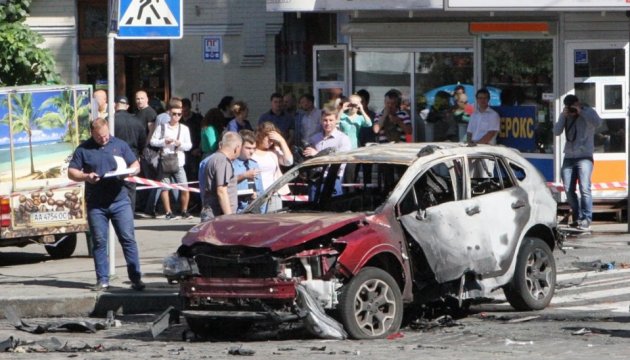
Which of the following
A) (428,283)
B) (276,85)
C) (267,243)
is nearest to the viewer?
(267,243)

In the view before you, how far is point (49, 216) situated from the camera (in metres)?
16.7

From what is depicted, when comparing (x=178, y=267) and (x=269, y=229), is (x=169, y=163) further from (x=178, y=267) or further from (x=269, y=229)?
(x=269, y=229)

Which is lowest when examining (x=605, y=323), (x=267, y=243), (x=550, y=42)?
(x=605, y=323)

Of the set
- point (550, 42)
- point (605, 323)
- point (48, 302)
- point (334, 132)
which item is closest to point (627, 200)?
point (550, 42)

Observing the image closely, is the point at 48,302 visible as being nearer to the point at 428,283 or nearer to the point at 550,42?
the point at 428,283

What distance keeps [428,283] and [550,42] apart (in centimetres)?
878

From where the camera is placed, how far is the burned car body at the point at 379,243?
37.1 ft

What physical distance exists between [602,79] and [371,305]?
9.54m

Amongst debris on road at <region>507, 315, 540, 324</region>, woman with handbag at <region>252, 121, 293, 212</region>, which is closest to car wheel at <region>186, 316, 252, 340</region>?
debris on road at <region>507, 315, 540, 324</region>

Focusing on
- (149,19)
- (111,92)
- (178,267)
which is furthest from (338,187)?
(111,92)

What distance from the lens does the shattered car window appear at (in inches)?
484

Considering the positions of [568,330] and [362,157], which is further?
[362,157]

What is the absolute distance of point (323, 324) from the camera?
11266mm

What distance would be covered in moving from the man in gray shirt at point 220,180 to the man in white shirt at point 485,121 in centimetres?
656
